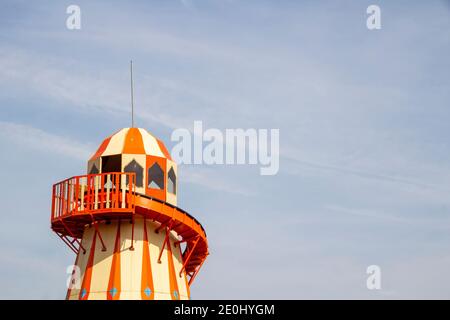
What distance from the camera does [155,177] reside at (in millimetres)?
61594

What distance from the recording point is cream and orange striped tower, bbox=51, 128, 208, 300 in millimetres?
56625

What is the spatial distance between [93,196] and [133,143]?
6.96 meters

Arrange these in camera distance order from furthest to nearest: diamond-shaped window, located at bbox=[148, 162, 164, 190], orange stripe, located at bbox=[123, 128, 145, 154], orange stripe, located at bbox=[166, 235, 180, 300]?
orange stripe, located at bbox=[123, 128, 145, 154] < diamond-shaped window, located at bbox=[148, 162, 164, 190] < orange stripe, located at bbox=[166, 235, 180, 300]

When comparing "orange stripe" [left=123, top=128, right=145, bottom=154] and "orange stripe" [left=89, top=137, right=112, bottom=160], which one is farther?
"orange stripe" [left=89, top=137, right=112, bottom=160]

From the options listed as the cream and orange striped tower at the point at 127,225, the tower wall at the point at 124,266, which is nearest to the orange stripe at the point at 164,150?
the cream and orange striped tower at the point at 127,225

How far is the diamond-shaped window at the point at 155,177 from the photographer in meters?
61.2

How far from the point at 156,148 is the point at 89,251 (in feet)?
31.3

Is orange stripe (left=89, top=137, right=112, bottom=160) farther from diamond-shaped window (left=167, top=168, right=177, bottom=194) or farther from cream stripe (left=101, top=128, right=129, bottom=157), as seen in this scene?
diamond-shaped window (left=167, top=168, right=177, bottom=194)

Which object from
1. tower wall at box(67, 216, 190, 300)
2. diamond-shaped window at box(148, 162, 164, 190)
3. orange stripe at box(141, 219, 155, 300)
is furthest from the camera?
diamond-shaped window at box(148, 162, 164, 190)

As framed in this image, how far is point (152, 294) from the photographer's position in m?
57.1

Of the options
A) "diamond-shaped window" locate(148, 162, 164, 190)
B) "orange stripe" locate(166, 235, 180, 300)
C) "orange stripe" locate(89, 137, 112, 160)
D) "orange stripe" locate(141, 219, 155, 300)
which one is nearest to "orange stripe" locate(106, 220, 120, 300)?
"orange stripe" locate(141, 219, 155, 300)
